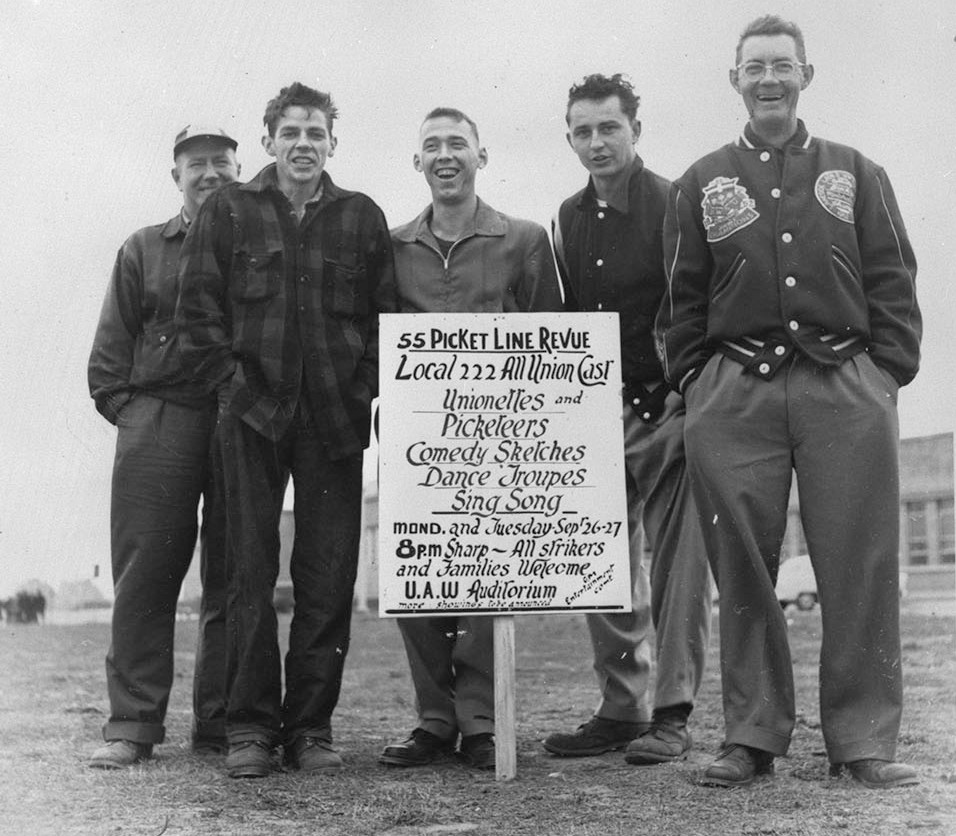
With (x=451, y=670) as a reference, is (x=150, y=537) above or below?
above

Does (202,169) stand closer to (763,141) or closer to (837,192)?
(763,141)

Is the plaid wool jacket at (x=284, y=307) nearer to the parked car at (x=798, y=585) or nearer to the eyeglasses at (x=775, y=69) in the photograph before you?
the eyeglasses at (x=775, y=69)

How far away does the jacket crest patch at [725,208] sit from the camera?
3.85 meters

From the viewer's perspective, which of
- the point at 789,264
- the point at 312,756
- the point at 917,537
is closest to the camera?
the point at 789,264

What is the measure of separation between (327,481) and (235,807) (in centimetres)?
116

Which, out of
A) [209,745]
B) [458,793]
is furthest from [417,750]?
[209,745]

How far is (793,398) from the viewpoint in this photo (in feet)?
12.2

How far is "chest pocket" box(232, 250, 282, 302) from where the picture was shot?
13.8 ft

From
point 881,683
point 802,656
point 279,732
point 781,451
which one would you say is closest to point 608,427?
point 781,451

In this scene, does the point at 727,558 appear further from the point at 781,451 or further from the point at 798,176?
the point at 798,176

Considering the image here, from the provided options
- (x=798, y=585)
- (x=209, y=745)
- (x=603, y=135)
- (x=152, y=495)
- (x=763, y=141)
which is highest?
(x=603, y=135)

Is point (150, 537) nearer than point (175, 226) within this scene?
Yes

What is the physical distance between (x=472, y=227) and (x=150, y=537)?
1.66 meters

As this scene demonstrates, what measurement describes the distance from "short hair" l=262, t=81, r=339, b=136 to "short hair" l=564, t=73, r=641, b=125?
940 mm
